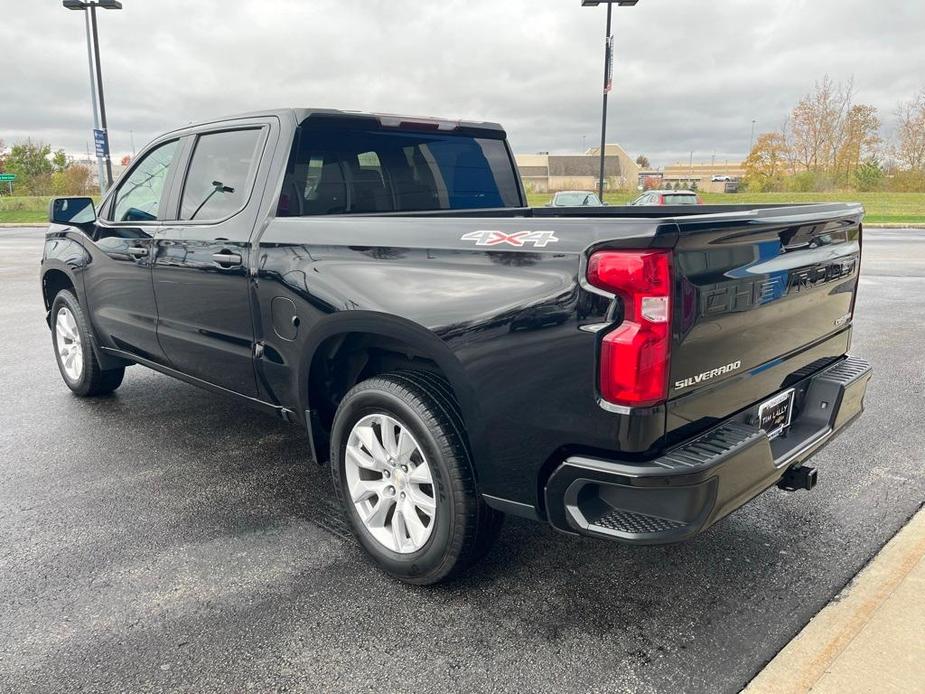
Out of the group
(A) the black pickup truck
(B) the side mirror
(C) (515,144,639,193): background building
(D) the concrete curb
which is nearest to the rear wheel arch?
(A) the black pickup truck

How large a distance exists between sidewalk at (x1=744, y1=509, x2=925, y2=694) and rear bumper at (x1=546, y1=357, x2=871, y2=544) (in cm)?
53

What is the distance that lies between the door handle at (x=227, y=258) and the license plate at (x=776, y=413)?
7.98ft

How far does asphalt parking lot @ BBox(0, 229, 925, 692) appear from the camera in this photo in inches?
96.5

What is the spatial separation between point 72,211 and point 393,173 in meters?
2.44

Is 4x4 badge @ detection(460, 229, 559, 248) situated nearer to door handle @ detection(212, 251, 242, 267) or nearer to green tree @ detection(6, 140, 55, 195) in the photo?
door handle @ detection(212, 251, 242, 267)

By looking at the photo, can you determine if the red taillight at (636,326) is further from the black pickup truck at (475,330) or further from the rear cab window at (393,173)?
the rear cab window at (393,173)

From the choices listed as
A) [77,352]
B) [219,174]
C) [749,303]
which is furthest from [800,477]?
[77,352]

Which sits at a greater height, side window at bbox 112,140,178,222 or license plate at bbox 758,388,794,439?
side window at bbox 112,140,178,222

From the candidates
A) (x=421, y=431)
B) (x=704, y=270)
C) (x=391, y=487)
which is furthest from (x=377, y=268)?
(x=704, y=270)

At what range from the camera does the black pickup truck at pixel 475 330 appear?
7.47 ft

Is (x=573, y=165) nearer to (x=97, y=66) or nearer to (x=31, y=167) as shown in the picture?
(x=31, y=167)

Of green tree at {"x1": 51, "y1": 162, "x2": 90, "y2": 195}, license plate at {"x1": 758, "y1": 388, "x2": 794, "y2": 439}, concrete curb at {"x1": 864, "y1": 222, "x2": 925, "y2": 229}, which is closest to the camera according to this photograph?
license plate at {"x1": 758, "y1": 388, "x2": 794, "y2": 439}

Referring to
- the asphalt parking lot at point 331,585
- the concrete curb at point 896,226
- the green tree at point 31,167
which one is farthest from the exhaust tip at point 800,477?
the green tree at point 31,167

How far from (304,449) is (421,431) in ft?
6.50
